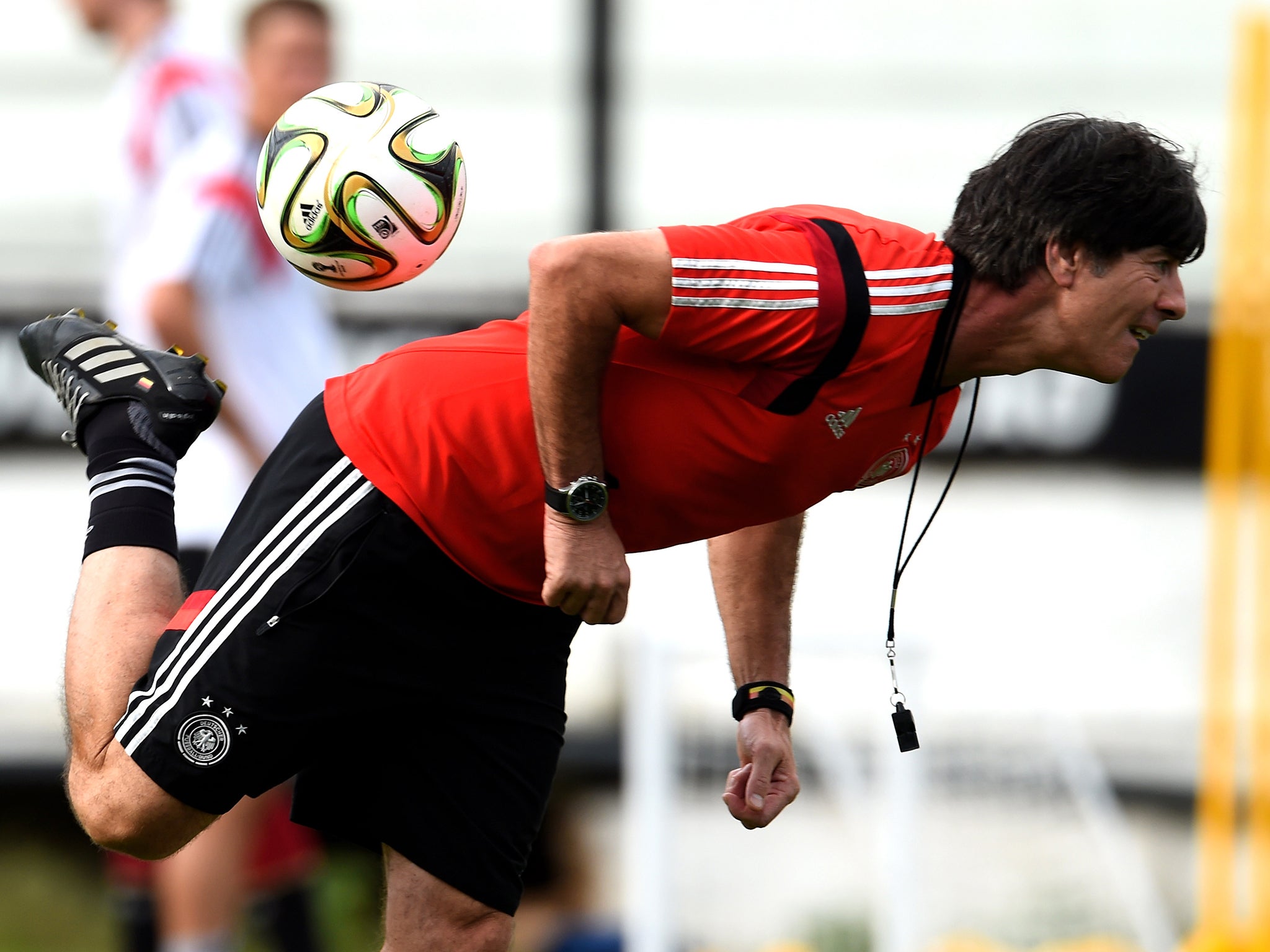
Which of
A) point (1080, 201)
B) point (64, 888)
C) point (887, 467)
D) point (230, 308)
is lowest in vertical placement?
point (64, 888)

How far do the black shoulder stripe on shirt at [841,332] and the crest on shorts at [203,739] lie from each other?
3.81 feet

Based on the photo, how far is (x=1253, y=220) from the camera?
696 centimetres

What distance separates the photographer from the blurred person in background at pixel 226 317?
498 cm

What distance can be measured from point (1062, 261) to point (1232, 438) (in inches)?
183

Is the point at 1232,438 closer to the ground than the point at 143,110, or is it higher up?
closer to the ground

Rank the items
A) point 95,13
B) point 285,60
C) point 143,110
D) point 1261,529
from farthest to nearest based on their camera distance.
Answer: point 1261,529 < point 95,13 < point 143,110 < point 285,60

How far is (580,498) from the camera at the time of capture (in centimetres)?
286

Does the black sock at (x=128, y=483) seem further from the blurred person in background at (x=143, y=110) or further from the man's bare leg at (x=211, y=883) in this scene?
the blurred person in background at (x=143, y=110)

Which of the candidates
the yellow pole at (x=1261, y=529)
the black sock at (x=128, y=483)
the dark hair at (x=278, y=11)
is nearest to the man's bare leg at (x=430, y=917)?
the black sock at (x=128, y=483)

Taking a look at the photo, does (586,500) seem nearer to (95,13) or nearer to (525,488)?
(525,488)

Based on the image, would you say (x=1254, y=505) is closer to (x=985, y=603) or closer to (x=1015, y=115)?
(x=985, y=603)

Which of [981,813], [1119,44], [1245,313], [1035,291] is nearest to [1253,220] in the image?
[1245,313]

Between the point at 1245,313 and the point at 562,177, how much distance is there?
2.94 m

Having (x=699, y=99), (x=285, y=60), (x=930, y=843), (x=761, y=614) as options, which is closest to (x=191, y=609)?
(x=761, y=614)
